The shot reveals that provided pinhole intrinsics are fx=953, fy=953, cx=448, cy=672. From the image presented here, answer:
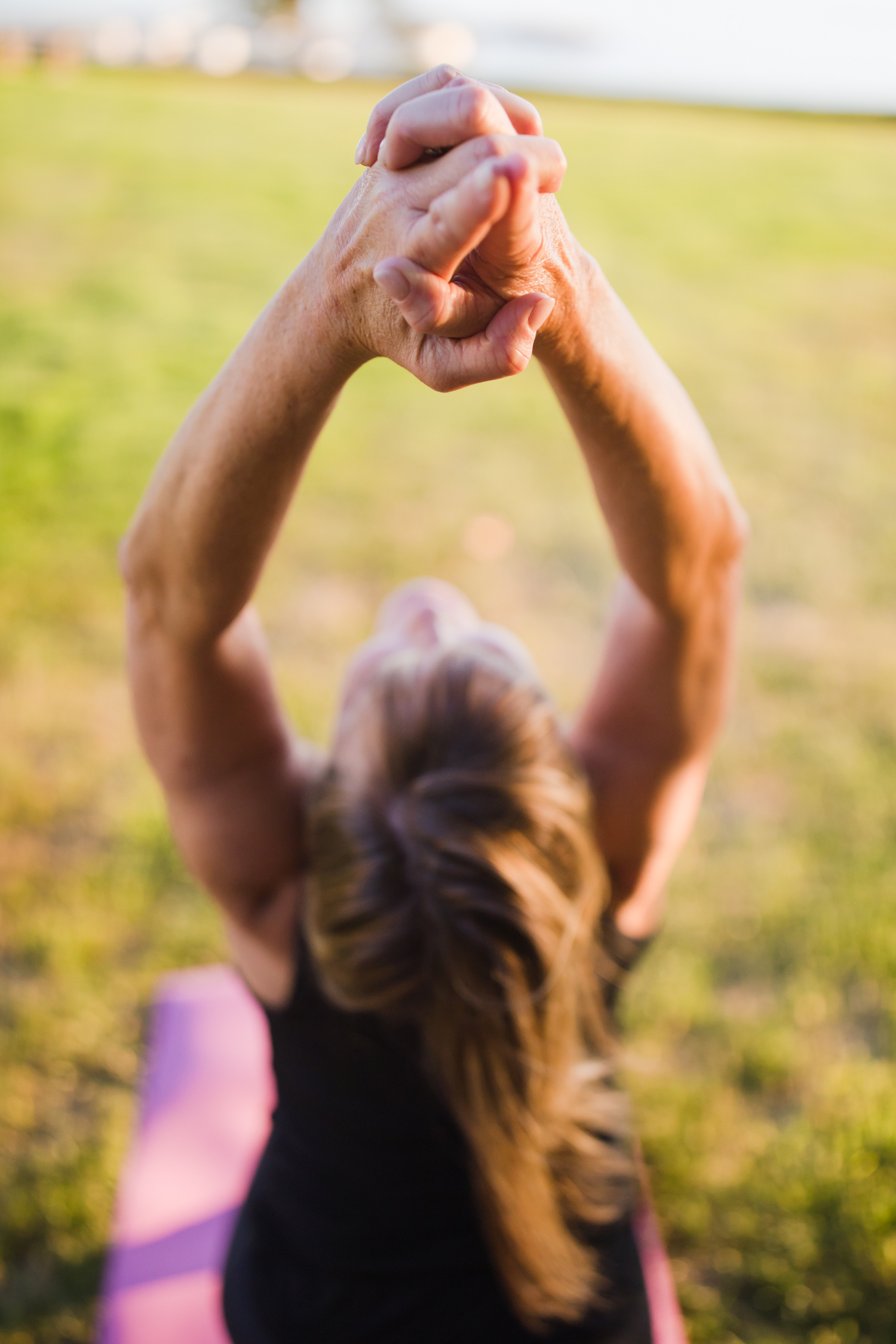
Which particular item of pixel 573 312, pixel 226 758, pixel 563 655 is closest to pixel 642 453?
pixel 573 312

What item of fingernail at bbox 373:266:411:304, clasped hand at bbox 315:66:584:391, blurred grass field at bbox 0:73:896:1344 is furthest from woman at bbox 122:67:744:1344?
blurred grass field at bbox 0:73:896:1344

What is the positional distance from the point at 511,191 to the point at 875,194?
475 inches

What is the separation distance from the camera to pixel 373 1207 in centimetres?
146

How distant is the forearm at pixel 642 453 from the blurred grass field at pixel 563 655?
154cm

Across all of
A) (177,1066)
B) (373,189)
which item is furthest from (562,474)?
(373,189)

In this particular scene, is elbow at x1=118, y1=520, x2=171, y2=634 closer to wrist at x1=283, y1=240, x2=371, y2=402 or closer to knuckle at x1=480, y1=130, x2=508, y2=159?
wrist at x1=283, y1=240, x2=371, y2=402

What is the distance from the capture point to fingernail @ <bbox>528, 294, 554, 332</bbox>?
2.41 ft

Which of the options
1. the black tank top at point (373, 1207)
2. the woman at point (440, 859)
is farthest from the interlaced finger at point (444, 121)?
the black tank top at point (373, 1207)

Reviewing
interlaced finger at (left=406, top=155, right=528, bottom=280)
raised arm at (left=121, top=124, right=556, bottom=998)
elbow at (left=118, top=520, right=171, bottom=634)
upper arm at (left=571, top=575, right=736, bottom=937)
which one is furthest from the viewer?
upper arm at (left=571, top=575, right=736, bottom=937)

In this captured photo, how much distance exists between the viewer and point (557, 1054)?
1.44m

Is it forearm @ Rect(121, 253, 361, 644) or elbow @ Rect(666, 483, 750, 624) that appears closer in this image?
forearm @ Rect(121, 253, 361, 644)

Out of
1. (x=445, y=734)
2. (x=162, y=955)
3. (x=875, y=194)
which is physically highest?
(x=445, y=734)

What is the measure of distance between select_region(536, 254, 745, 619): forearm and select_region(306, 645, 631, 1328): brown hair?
0.32 meters

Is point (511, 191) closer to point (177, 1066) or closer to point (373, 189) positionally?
point (373, 189)
